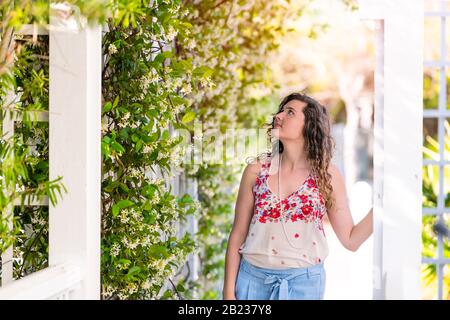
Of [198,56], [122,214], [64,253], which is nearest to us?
[64,253]

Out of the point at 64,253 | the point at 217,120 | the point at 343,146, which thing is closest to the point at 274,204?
the point at 64,253

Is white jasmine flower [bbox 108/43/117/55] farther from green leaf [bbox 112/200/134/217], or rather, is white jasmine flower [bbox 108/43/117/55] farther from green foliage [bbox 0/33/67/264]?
green leaf [bbox 112/200/134/217]

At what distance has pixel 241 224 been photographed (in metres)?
3.30

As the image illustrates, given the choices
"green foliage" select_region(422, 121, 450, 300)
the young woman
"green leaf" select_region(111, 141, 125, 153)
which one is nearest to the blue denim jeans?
the young woman

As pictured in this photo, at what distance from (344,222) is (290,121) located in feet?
Answer: 1.56

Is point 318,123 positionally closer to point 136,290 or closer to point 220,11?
point 136,290

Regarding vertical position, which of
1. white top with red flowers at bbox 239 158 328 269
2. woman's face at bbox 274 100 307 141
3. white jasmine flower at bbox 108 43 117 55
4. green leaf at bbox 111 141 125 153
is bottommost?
white top with red flowers at bbox 239 158 328 269

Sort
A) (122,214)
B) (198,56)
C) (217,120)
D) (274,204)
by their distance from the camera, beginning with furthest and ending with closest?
(217,120)
(198,56)
(274,204)
(122,214)

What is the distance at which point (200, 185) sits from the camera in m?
5.12

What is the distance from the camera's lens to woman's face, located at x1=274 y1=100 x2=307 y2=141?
3350 mm

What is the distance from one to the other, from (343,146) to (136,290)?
37.0 ft

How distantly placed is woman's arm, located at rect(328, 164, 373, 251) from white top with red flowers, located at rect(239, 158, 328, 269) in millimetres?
73

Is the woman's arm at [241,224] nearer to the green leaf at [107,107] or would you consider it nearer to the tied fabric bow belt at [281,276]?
the tied fabric bow belt at [281,276]

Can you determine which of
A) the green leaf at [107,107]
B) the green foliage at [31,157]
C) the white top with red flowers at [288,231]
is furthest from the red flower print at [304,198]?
the green foliage at [31,157]
